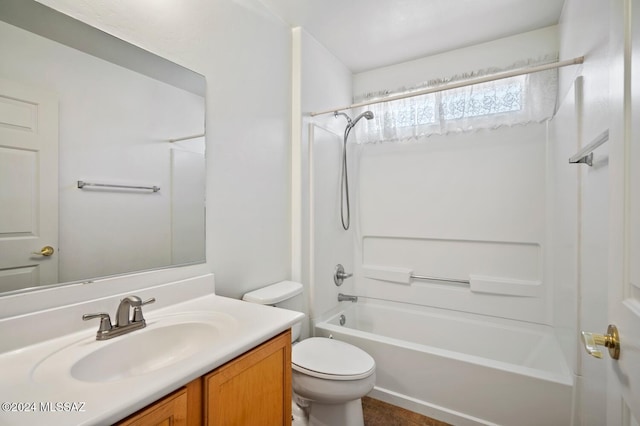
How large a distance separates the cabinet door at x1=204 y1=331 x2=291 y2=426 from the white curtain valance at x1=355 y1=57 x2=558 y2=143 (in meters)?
1.93

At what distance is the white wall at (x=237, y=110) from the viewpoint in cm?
125

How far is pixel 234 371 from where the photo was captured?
2.85 ft

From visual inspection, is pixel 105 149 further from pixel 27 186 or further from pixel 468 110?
pixel 468 110

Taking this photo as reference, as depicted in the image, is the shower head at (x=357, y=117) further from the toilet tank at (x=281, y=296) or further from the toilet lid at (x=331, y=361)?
the toilet lid at (x=331, y=361)

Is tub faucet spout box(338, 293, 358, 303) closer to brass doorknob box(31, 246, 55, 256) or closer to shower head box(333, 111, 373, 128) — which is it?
shower head box(333, 111, 373, 128)

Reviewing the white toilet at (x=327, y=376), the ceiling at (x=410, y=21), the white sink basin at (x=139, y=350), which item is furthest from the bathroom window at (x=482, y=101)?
the white sink basin at (x=139, y=350)

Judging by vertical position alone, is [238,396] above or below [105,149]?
below

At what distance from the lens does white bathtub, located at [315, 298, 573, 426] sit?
1.49 meters

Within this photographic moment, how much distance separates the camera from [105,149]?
42.3 inches

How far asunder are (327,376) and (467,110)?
204 cm

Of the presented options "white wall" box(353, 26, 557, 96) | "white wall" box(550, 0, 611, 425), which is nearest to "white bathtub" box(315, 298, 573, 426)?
"white wall" box(550, 0, 611, 425)

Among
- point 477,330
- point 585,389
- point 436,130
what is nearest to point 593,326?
point 585,389

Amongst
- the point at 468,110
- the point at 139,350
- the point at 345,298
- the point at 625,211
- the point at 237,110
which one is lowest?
the point at 345,298

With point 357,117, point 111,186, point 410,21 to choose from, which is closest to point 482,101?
point 410,21
